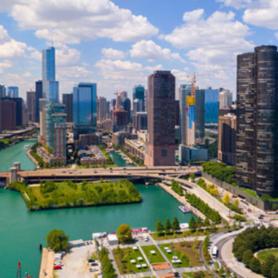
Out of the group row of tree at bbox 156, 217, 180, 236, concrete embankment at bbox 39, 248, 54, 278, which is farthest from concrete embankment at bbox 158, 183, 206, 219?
concrete embankment at bbox 39, 248, 54, 278

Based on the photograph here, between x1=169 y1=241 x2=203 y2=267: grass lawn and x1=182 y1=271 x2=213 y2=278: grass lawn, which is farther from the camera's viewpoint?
x1=169 y1=241 x2=203 y2=267: grass lawn

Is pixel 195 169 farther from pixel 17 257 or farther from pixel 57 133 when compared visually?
pixel 17 257

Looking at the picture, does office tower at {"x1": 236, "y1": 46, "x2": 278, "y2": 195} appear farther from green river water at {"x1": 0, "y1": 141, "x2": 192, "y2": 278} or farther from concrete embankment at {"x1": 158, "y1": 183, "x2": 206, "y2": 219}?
green river water at {"x1": 0, "y1": 141, "x2": 192, "y2": 278}

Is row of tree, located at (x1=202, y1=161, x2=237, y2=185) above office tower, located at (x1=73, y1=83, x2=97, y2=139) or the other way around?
the other way around

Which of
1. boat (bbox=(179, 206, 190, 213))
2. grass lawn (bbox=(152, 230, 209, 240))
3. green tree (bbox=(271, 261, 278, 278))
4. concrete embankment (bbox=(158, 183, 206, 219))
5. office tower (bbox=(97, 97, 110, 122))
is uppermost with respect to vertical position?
office tower (bbox=(97, 97, 110, 122))

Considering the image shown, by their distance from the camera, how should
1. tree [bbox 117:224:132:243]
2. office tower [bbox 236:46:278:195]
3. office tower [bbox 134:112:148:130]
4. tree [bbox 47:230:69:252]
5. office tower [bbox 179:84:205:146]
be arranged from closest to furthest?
tree [bbox 47:230:69:252] → tree [bbox 117:224:132:243] → office tower [bbox 236:46:278:195] → office tower [bbox 179:84:205:146] → office tower [bbox 134:112:148:130]

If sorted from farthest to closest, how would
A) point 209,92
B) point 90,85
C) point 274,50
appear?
point 209,92 → point 90,85 → point 274,50

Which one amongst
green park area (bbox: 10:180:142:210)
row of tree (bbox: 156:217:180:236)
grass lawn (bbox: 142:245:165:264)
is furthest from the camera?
green park area (bbox: 10:180:142:210)

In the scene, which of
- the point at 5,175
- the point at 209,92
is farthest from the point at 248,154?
the point at 209,92
